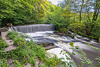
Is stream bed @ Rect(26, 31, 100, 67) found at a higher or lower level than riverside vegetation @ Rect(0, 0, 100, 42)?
lower

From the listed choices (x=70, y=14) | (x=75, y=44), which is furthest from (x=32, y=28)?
(x=75, y=44)

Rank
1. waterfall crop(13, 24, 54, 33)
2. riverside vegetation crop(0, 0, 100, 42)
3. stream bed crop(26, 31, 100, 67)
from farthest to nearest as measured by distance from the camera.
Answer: waterfall crop(13, 24, 54, 33)
riverside vegetation crop(0, 0, 100, 42)
stream bed crop(26, 31, 100, 67)

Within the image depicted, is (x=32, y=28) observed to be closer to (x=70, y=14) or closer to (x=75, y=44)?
(x=70, y=14)

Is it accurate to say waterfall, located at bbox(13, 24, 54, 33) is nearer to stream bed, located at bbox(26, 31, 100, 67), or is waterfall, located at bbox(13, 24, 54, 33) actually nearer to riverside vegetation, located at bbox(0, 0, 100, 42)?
riverside vegetation, located at bbox(0, 0, 100, 42)

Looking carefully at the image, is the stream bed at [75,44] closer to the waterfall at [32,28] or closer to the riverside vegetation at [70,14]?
the riverside vegetation at [70,14]

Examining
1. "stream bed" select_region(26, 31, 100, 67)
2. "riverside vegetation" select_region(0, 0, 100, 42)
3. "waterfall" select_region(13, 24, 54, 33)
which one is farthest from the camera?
"waterfall" select_region(13, 24, 54, 33)

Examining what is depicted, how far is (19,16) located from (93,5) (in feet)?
35.5

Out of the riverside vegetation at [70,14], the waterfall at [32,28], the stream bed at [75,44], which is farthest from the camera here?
the waterfall at [32,28]

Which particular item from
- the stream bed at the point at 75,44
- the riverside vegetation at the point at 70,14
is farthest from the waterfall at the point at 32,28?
the stream bed at the point at 75,44

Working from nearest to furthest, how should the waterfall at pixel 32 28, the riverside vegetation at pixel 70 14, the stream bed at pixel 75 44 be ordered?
the stream bed at pixel 75 44
the riverside vegetation at pixel 70 14
the waterfall at pixel 32 28

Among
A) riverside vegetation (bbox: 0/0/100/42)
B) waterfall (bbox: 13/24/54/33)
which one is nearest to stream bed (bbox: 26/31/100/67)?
riverside vegetation (bbox: 0/0/100/42)

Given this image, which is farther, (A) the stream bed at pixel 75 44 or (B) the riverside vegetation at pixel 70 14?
(B) the riverside vegetation at pixel 70 14

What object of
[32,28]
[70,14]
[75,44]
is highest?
[70,14]

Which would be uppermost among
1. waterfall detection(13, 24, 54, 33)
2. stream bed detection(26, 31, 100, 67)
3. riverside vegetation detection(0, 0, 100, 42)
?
riverside vegetation detection(0, 0, 100, 42)
